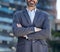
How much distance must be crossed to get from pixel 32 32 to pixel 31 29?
3 cm

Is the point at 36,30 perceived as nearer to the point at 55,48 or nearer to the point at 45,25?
the point at 45,25

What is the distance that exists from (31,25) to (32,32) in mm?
47

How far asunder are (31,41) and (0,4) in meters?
9.45

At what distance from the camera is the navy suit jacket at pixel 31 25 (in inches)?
72.6

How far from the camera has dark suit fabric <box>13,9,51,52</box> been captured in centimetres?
179

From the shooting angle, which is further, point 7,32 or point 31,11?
point 7,32

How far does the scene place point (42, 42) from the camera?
1.81m

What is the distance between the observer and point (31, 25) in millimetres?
1861

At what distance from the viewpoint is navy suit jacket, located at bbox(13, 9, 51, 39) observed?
6.05 ft

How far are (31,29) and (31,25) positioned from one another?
3 centimetres

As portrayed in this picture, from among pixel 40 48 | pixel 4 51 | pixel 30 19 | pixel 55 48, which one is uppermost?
pixel 30 19

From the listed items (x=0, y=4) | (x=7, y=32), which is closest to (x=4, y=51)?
(x=7, y=32)

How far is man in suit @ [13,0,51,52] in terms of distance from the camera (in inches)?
70.6

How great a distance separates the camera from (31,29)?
1848 millimetres
